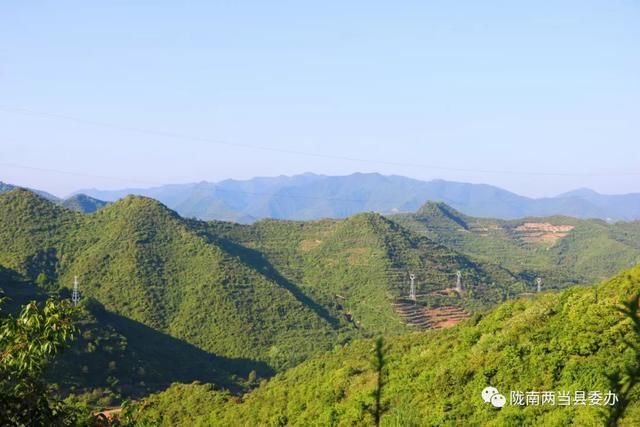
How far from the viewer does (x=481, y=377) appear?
634 inches

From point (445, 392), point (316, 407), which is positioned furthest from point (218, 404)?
point (445, 392)

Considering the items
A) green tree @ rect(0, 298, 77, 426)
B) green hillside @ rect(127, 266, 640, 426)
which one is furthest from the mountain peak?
green tree @ rect(0, 298, 77, 426)

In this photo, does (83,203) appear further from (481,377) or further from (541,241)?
(481,377)

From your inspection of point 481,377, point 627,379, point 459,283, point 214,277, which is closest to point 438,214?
point 459,283

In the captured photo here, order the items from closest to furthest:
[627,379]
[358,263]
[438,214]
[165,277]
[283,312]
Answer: [627,379] < [165,277] < [283,312] < [358,263] < [438,214]

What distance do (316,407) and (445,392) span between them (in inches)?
Answer: 224

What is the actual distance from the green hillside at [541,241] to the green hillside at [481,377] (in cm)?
7303

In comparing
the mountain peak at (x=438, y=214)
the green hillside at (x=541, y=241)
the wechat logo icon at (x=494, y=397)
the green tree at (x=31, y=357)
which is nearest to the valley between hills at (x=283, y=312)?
the wechat logo icon at (x=494, y=397)

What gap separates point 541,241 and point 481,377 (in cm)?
12367

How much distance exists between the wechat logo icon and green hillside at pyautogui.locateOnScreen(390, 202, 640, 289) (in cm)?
7858

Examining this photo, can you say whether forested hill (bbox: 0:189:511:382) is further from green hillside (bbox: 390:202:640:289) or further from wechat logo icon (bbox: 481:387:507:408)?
green hillside (bbox: 390:202:640:289)

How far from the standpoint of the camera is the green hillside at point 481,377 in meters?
13.8

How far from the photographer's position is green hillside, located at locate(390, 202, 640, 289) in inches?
4043

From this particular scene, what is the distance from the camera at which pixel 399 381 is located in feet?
62.4
